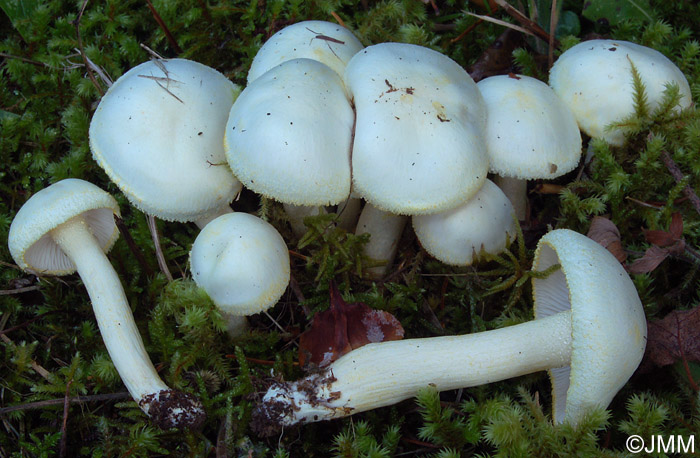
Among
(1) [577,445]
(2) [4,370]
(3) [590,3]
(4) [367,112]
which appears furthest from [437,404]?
(3) [590,3]

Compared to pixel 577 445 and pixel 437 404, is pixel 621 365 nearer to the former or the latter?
pixel 577 445

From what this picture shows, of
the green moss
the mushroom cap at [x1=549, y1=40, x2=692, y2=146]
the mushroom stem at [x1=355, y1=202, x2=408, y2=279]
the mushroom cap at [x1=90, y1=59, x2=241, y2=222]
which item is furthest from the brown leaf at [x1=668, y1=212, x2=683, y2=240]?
the mushroom cap at [x1=90, y1=59, x2=241, y2=222]

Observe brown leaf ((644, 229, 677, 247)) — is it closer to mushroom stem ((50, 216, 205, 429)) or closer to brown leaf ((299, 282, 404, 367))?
brown leaf ((299, 282, 404, 367))

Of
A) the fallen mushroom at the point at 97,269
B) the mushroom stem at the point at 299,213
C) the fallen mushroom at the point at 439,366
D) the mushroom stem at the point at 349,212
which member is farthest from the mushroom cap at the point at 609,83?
the fallen mushroom at the point at 97,269

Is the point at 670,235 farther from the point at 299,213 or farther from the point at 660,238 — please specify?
the point at 299,213

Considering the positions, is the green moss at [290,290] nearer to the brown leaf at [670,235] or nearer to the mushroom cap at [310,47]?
the brown leaf at [670,235]

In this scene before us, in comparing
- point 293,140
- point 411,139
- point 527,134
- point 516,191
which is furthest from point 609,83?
point 293,140
